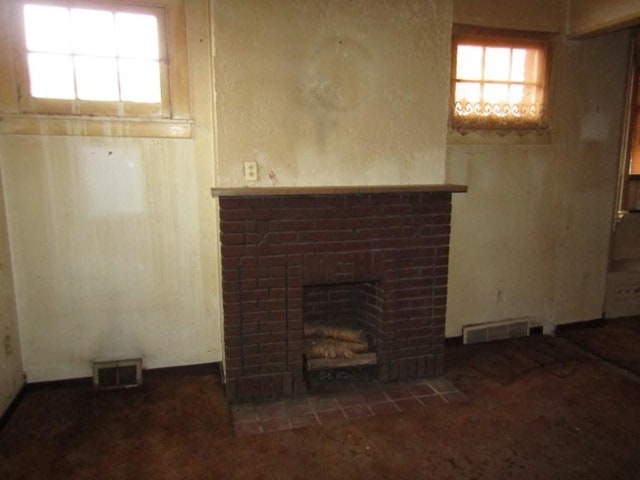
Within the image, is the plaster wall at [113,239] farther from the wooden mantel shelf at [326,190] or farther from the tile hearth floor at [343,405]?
the tile hearth floor at [343,405]

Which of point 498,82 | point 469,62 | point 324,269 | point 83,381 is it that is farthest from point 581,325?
point 83,381

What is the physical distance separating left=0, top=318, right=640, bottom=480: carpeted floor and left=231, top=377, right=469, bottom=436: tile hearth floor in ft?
0.18

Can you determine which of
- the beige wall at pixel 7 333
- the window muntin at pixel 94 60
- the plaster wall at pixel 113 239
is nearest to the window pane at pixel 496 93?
the plaster wall at pixel 113 239

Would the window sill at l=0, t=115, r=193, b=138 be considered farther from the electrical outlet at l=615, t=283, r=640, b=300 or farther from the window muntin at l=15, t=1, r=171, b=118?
the electrical outlet at l=615, t=283, r=640, b=300

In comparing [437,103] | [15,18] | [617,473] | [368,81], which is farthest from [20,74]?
[617,473]

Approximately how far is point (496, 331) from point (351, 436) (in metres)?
1.90

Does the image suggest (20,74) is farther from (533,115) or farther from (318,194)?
(533,115)

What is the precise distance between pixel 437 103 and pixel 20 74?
8.46ft

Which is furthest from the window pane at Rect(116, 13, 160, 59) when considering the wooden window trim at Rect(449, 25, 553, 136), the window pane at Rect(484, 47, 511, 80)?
the window pane at Rect(484, 47, 511, 80)

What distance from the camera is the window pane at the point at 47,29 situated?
275 cm

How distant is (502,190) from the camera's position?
3.78m

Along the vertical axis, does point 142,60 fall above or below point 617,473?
above

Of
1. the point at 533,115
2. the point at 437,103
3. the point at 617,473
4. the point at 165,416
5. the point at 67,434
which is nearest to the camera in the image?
the point at 617,473

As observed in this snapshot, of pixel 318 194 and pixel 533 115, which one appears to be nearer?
pixel 318 194
